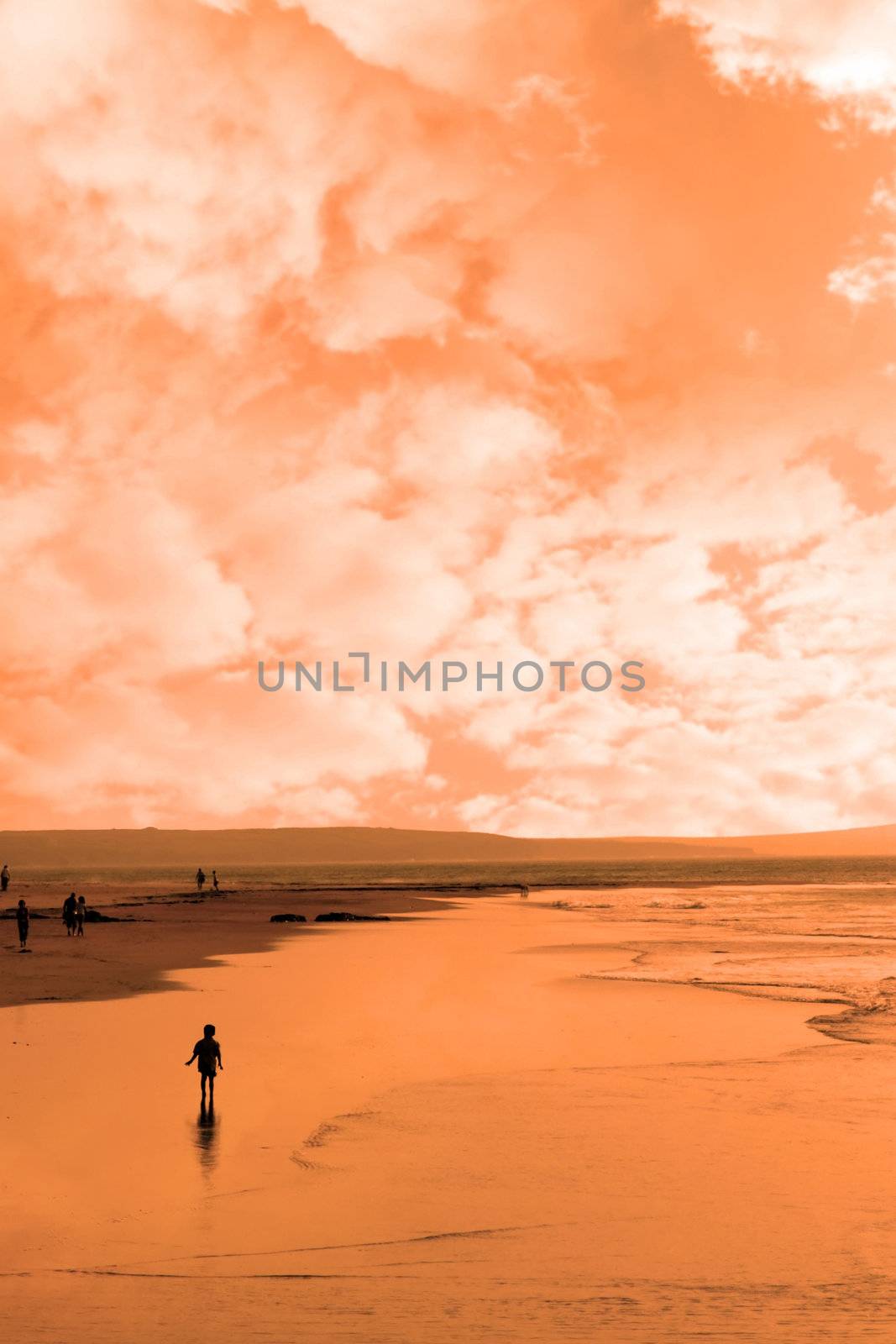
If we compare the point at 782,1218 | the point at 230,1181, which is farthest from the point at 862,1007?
the point at 230,1181

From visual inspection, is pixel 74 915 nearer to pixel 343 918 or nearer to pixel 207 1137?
pixel 343 918

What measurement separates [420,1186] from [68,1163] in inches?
168

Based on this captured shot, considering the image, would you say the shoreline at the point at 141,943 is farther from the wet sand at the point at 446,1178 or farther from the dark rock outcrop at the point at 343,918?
the wet sand at the point at 446,1178

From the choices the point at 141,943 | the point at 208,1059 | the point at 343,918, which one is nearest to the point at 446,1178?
the point at 208,1059

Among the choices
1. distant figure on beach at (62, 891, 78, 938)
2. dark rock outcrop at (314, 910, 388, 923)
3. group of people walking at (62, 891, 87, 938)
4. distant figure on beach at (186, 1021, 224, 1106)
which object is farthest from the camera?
dark rock outcrop at (314, 910, 388, 923)

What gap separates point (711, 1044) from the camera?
72.9 feet

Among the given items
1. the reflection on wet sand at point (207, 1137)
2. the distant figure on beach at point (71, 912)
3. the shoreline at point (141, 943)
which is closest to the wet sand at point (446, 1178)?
the reflection on wet sand at point (207, 1137)

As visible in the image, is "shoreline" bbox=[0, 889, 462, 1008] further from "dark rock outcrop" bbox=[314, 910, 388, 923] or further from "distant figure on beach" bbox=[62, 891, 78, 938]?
"dark rock outcrop" bbox=[314, 910, 388, 923]

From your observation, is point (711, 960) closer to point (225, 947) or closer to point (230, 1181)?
point (225, 947)

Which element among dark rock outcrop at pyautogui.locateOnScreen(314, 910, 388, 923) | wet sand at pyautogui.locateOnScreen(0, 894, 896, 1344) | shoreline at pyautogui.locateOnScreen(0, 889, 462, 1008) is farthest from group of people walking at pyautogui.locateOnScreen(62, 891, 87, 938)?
wet sand at pyautogui.locateOnScreen(0, 894, 896, 1344)

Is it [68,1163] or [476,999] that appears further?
[476,999]

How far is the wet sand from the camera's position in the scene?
9906mm

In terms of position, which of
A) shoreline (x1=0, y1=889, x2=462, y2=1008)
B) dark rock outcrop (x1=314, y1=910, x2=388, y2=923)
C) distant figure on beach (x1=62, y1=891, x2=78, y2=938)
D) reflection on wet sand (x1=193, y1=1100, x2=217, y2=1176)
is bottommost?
dark rock outcrop (x1=314, y1=910, x2=388, y2=923)

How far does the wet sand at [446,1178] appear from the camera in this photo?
9.91 metres
